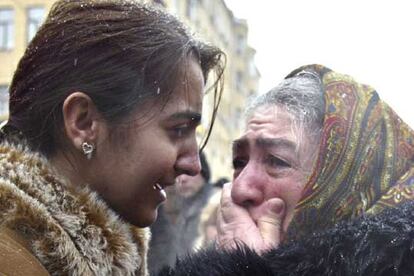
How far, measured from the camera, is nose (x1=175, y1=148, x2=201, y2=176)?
220 cm

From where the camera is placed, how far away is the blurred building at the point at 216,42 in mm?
23203

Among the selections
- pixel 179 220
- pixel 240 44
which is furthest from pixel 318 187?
pixel 240 44

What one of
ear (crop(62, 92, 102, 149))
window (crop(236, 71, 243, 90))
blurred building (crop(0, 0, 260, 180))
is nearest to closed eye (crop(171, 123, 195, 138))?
ear (crop(62, 92, 102, 149))

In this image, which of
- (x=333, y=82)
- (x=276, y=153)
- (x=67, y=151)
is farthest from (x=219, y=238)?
(x=67, y=151)

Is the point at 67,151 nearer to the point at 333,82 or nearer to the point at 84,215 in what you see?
the point at 84,215

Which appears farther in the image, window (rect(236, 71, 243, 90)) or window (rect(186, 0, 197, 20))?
window (rect(236, 71, 243, 90))

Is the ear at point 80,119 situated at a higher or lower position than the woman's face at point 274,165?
higher

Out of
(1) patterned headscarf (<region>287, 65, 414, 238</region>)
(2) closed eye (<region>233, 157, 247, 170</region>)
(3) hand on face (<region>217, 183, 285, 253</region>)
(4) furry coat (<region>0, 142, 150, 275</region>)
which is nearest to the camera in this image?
(4) furry coat (<region>0, 142, 150, 275</region>)

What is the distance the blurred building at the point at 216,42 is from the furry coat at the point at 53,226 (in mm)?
681

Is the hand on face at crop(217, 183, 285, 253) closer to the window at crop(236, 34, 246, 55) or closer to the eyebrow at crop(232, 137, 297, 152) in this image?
the eyebrow at crop(232, 137, 297, 152)

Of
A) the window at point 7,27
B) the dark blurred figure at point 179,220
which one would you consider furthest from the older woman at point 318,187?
the window at point 7,27

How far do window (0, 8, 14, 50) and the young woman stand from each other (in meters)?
22.1

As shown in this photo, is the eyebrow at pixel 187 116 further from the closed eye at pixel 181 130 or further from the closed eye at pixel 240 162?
the closed eye at pixel 240 162

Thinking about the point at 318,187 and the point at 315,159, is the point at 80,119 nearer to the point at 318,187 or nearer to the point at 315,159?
the point at 318,187
